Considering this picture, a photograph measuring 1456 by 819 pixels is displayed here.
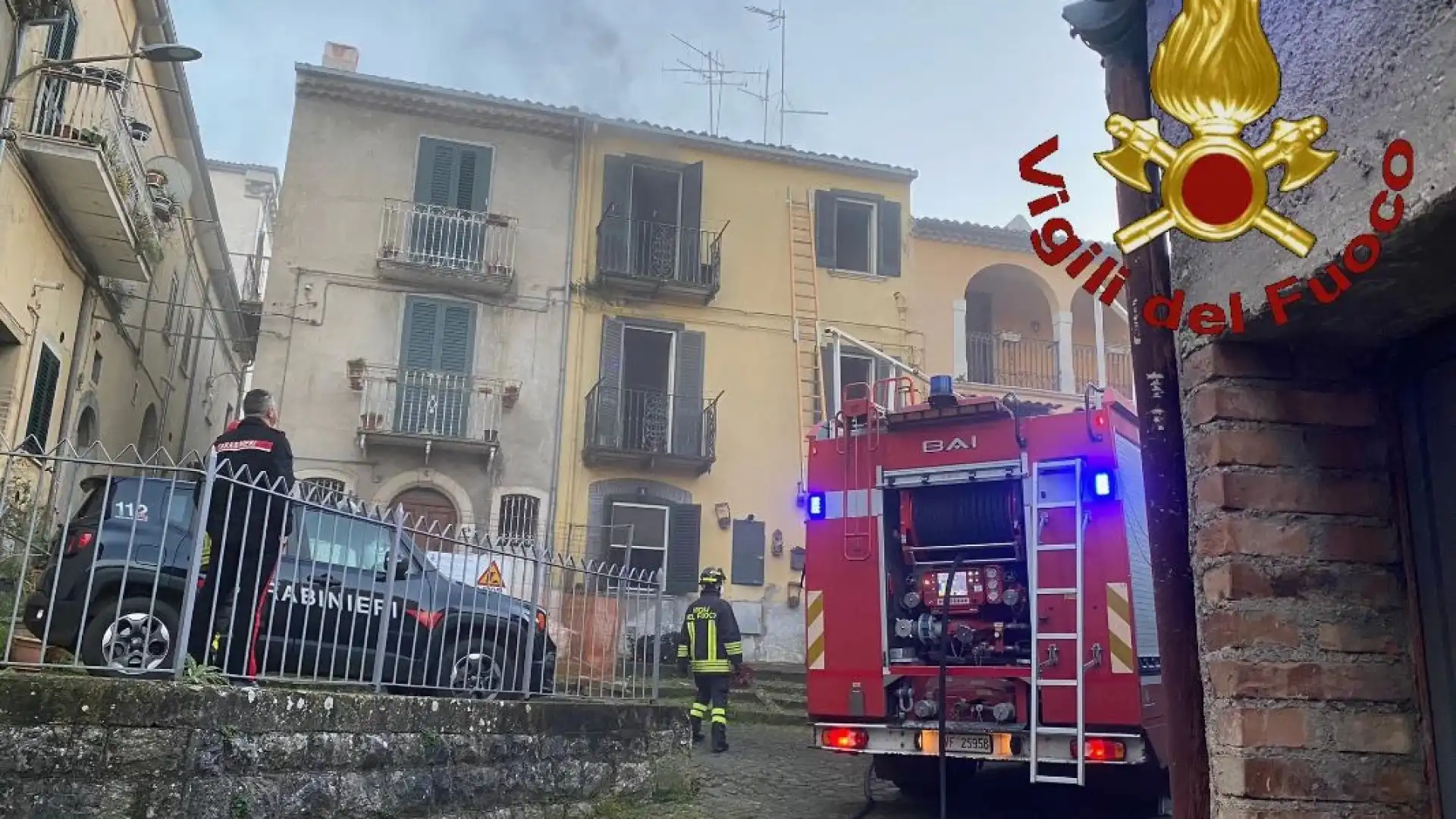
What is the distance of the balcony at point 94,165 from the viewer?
443 inches

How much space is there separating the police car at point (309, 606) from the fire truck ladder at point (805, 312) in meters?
12.5

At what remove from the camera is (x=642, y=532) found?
1842 centimetres

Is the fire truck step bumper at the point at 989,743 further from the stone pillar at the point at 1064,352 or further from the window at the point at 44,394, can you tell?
the stone pillar at the point at 1064,352

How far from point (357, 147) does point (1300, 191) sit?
1818 cm

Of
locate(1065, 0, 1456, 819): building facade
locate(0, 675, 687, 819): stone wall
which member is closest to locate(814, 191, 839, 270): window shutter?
locate(0, 675, 687, 819): stone wall

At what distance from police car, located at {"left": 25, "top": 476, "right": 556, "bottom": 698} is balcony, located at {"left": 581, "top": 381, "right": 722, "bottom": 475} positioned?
10.8 m

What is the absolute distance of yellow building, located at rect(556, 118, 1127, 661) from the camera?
60.6 ft

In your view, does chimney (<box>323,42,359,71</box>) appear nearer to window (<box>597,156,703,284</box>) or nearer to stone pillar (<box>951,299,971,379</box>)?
window (<box>597,156,703,284</box>)

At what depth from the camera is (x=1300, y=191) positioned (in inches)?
→ 97.7

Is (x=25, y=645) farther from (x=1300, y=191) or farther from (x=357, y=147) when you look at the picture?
(x=357, y=147)

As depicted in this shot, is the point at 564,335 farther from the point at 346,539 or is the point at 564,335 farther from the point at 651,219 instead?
the point at 346,539

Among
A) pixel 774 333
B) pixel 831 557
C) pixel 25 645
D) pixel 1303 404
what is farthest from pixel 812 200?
pixel 1303 404

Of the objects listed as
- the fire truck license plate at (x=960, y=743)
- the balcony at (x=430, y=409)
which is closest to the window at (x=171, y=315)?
the balcony at (x=430, y=409)

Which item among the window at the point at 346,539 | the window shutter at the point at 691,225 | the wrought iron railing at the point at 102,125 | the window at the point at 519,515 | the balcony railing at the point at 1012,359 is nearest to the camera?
the window at the point at 346,539
